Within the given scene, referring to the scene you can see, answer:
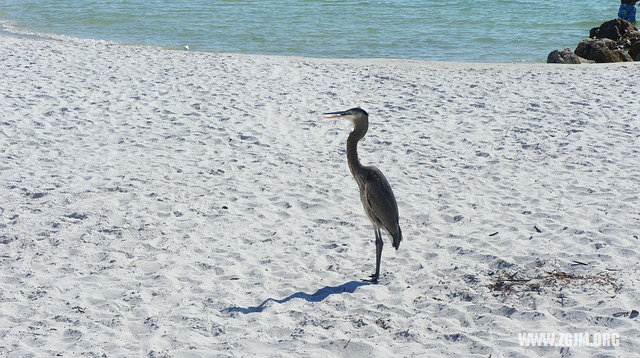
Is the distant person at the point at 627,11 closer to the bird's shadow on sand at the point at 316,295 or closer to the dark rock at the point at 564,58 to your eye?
the dark rock at the point at 564,58

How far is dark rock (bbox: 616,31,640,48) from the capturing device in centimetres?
2155

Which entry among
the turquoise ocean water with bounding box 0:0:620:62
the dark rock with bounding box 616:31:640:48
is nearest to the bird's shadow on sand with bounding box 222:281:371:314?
the turquoise ocean water with bounding box 0:0:620:62

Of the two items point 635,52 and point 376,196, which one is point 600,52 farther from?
point 376,196

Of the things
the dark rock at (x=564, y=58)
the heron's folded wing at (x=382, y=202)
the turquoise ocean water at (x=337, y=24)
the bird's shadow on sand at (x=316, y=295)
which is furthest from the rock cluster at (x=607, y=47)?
the bird's shadow on sand at (x=316, y=295)

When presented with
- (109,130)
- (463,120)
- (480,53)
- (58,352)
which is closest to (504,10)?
(480,53)

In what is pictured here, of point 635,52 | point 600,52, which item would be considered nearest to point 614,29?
point 635,52

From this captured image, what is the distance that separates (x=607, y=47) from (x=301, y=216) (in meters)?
14.4

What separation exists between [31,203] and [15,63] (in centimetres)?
691

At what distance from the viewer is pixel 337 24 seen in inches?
1005

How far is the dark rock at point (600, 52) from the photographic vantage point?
1883cm

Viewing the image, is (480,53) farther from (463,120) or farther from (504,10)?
(463,120)

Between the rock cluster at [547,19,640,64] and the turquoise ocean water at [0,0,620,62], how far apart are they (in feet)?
4.02

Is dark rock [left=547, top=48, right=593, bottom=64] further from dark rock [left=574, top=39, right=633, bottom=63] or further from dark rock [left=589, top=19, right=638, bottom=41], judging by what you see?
dark rock [left=589, top=19, right=638, bottom=41]

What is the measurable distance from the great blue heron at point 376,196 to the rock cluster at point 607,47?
12.9 meters
